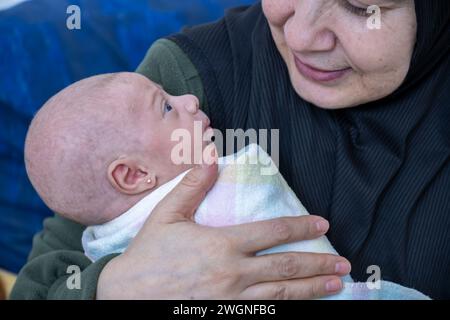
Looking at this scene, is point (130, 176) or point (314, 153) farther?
point (314, 153)

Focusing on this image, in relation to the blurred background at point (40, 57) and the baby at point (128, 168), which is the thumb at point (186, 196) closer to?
the baby at point (128, 168)

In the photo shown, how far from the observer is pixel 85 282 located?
4.28 ft

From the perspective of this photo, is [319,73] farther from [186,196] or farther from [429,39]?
[186,196]

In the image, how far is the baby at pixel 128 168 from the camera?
130 centimetres

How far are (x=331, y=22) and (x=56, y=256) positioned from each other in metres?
0.80

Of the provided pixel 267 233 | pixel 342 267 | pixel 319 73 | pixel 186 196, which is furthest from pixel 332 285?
pixel 319 73

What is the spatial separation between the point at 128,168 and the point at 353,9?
0.55 metres

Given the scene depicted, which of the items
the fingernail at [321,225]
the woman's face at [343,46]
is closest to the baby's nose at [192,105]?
the woman's face at [343,46]

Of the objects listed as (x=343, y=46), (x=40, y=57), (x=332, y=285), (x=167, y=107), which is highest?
(x=40, y=57)

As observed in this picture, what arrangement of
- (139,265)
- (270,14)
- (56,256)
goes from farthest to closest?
(56,256) < (270,14) < (139,265)

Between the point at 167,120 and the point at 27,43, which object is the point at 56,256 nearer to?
the point at 167,120

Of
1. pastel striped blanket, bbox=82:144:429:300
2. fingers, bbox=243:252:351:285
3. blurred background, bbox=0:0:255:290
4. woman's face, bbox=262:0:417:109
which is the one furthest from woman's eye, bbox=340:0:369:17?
blurred background, bbox=0:0:255:290

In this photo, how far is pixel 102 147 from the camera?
1303 mm
